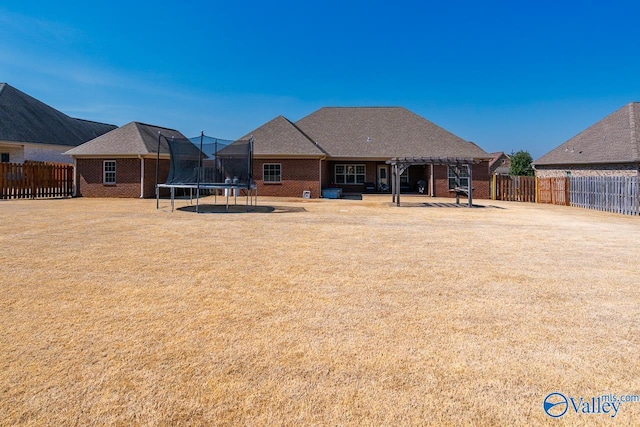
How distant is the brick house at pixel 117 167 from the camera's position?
22781 mm

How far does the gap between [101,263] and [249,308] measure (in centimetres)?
334

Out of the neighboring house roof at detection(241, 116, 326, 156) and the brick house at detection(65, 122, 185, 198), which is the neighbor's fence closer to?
the neighboring house roof at detection(241, 116, 326, 156)

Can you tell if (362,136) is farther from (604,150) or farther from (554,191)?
(604,150)

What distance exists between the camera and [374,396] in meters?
2.54

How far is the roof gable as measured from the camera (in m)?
26.2

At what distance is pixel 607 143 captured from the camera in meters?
26.3

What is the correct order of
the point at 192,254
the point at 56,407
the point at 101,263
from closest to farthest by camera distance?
the point at 56,407 → the point at 101,263 → the point at 192,254

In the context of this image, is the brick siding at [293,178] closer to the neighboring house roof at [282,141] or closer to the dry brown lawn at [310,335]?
the neighboring house roof at [282,141]

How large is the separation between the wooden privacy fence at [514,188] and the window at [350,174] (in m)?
9.04

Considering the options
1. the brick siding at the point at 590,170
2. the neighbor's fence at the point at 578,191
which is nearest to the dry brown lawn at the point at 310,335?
the neighbor's fence at the point at 578,191

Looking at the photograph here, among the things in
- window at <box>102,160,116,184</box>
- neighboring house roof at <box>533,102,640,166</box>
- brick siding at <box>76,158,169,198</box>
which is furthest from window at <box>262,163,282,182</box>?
neighboring house roof at <box>533,102,640,166</box>

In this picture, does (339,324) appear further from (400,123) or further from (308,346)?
(400,123)

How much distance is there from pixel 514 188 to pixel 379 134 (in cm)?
998

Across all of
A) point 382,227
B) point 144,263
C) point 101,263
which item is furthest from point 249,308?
point 382,227
